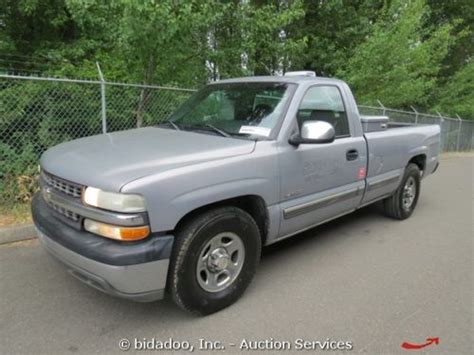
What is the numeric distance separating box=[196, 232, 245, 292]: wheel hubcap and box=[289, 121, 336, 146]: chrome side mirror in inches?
39.9

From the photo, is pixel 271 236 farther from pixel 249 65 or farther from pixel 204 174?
pixel 249 65

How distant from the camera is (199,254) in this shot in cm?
284

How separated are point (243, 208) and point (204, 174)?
64cm

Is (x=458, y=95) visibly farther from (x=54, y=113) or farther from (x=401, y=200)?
(x=54, y=113)

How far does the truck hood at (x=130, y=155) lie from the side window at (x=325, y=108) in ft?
2.71

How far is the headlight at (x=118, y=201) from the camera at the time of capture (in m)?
2.46

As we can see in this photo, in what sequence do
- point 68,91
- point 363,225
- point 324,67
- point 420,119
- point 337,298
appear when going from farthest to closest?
point 420,119
point 324,67
point 68,91
point 363,225
point 337,298

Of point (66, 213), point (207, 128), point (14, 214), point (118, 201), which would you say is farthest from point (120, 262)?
point (14, 214)

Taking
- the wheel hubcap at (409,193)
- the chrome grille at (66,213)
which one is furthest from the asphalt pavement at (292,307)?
the wheel hubcap at (409,193)

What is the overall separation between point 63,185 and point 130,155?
1.75 ft

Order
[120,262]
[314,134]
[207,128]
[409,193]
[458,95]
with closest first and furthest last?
1. [120,262]
2. [314,134]
3. [207,128]
4. [409,193]
5. [458,95]

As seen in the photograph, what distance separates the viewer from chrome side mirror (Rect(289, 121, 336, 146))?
11.0 feet

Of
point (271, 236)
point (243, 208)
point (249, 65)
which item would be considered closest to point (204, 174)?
point (243, 208)

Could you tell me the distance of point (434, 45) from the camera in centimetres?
1416
